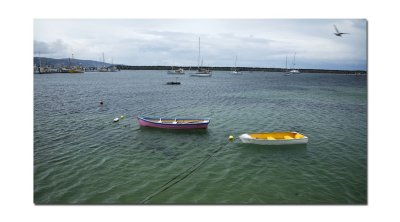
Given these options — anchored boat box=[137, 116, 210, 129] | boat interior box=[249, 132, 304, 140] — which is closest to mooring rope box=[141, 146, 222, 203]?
boat interior box=[249, 132, 304, 140]

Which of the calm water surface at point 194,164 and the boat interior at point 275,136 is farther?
the boat interior at point 275,136

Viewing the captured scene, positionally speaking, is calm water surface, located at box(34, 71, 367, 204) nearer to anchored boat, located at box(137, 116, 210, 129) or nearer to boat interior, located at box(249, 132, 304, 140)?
anchored boat, located at box(137, 116, 210, 129)

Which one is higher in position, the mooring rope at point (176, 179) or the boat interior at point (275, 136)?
the boat interior at point (275, 136)

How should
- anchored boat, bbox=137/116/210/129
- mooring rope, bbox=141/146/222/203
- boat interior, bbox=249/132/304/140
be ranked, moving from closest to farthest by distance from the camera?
mooring rope, bbox=141/146/222/203
boat interior, bbox=249/132/304/140
anchored boat, bbox=137/116/210/129

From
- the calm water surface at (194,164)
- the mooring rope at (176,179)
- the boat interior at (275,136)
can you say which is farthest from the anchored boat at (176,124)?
the mooring rope at (176,179)

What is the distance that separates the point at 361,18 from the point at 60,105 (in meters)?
26.1

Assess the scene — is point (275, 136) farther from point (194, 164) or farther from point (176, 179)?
point (176, 179)

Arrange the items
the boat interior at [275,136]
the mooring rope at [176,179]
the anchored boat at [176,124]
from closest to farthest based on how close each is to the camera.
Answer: the mooring rope at [176,179], the boat interior at [275,136], the anchored boat at [176,124]

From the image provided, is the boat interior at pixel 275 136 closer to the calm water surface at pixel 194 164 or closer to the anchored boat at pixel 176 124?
the calm water surface at pixel 194 164

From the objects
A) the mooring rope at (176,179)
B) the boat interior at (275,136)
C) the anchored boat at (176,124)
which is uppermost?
the anchored boat at (176,124)

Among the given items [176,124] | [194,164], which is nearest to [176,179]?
[194,164]

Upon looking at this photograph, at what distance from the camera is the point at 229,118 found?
21641 millimetres

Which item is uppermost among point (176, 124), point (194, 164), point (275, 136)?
point (176, 124)

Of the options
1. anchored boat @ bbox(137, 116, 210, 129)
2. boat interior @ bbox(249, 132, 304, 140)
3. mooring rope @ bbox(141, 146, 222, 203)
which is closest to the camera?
mooring rope @ bbox(141, 146, 222, 203)
